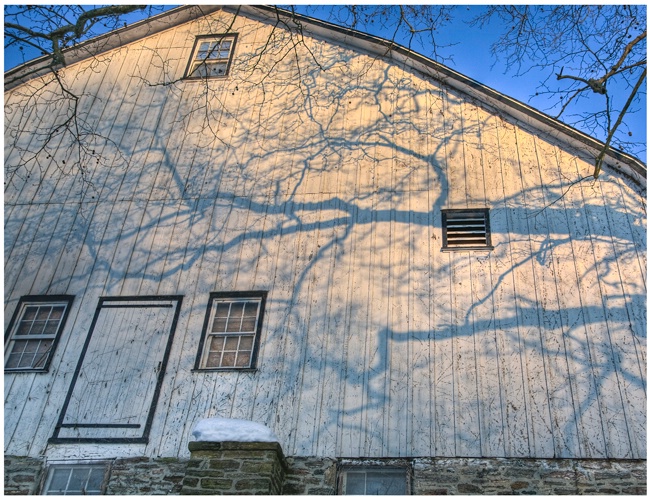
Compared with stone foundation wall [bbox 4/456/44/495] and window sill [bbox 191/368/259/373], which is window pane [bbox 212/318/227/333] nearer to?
window sill [bbox 191/368/259/373]

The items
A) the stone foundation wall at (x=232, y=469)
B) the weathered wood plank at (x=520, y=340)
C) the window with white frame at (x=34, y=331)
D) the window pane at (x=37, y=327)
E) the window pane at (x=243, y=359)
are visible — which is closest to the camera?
the stone foundation wall at (x=232, y=469)

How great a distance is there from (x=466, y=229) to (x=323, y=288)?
2.27 metres

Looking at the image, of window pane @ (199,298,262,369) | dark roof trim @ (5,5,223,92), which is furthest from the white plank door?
dark roof trim @ (5,5,223,92)

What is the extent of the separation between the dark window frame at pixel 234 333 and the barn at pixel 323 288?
0.03 m

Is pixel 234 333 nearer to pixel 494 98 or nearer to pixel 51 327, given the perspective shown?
pixel 51 327

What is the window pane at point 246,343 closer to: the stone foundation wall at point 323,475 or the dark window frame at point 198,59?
the stone foundation wall at point 323,475

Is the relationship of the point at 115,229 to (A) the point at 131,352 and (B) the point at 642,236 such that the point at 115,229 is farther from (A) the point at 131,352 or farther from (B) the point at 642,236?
(B) the point at 642,236

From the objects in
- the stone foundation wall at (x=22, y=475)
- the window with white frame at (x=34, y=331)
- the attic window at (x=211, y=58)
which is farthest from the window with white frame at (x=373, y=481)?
the attic window at (x=211, y=58)

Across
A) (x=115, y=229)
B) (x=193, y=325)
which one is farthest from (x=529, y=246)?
(x=115, y=229)

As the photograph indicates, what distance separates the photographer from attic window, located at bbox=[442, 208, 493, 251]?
884cm

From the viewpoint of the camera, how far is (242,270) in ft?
29.8

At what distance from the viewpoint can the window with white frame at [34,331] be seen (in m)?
8.60

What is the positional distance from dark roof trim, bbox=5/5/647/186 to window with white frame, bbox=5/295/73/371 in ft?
10.5

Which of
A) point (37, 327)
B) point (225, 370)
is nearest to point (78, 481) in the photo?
point (225, 370)
